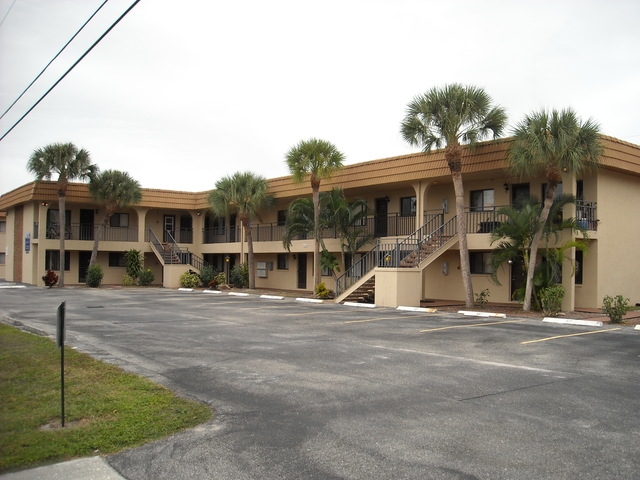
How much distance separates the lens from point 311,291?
106ft

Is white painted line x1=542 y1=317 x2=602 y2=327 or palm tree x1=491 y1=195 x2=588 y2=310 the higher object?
palm tree x1=491 y1=195 x2=588 y2=310

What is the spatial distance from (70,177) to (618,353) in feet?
105

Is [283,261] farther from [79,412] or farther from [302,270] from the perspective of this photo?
[79,412]

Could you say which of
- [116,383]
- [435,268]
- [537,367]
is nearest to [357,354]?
[537,367]

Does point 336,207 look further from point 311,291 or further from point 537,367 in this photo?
point 537,367

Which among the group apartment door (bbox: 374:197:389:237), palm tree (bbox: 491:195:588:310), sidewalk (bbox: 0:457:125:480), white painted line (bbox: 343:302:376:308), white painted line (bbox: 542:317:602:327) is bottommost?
sidewalk (bbox: 0:457:125:480)

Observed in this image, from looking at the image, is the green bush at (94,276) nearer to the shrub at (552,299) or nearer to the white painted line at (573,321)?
the shrub at (552,299)

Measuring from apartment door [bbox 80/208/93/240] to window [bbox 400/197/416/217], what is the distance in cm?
2175

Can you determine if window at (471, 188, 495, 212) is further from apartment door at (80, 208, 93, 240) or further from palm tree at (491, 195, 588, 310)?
apartment door at (80, 208, 93, 240)

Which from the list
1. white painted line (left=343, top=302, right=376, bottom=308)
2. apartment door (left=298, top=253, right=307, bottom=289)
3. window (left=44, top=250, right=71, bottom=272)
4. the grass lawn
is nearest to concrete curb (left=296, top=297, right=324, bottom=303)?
white painted line (left=343, top=302, right=376, bottom=308)

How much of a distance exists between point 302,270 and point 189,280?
7.64 meters

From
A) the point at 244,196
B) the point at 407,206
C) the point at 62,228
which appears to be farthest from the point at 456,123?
the point at 62,228

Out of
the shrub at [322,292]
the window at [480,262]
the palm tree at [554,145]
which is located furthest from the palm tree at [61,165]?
the palm tree at [554,145]

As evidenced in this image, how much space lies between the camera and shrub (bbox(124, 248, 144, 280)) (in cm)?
3875
